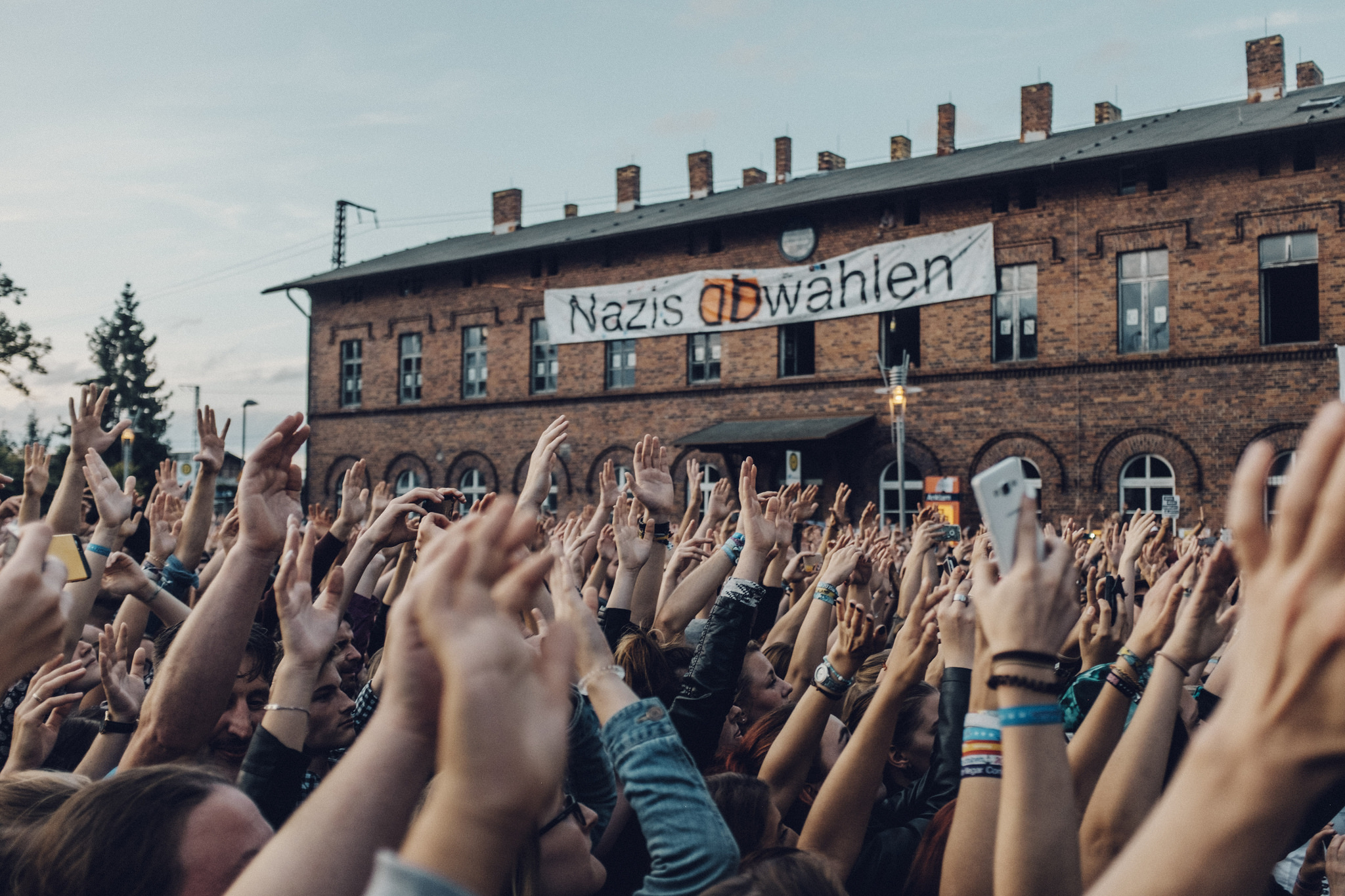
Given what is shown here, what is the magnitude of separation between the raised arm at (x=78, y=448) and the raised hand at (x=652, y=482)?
7.88ft

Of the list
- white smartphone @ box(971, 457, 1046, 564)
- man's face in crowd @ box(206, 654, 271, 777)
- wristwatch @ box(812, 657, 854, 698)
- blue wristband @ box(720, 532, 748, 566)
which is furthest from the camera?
blue wristband @ box(720, 532, 748, 566)

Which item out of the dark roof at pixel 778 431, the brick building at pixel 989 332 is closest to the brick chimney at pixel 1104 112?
the brick building at pixel 989 332

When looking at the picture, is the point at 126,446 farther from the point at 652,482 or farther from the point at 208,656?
the point at 208,656

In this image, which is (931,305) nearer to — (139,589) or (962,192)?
(962,192)

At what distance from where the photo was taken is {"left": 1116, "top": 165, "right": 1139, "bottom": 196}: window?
2261 centimetres

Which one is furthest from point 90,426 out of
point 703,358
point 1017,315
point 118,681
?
point 703,358

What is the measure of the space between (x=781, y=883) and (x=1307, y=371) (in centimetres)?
2194

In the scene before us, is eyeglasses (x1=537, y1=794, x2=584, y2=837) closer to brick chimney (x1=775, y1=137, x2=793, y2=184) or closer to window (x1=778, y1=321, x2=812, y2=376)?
window (x1=778, y1=321, x2=812, y2=376)

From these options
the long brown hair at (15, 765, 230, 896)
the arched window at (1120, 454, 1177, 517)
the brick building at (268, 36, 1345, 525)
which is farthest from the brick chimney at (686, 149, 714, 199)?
the long brown hair at (15, 765, 230, 896)

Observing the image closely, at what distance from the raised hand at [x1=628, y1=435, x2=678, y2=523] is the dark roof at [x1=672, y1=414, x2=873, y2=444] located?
18.6 metres

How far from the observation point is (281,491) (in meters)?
3.16

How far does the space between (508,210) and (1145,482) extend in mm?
23445

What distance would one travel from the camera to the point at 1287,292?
2136cm

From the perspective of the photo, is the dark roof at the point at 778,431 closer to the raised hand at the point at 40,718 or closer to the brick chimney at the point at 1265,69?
the brick chimney at the point at 1265,69
